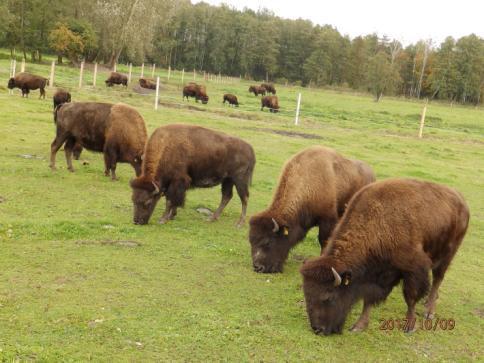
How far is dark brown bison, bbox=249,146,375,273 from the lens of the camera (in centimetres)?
702

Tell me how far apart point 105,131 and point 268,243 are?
6177 mm

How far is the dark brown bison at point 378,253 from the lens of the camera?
17.5 ft

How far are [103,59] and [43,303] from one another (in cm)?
6314

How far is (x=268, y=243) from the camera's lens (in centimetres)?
702

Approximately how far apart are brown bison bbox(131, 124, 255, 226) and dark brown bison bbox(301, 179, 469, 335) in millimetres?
4116

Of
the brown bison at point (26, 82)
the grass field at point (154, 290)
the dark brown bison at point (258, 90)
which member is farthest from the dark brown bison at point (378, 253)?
the dark brown bison at point (258, 90)

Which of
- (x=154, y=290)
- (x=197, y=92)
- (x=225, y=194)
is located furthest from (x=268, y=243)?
(x=197, y=92)

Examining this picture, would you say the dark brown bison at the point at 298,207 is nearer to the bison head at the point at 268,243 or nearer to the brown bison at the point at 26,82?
the bison head at the point at 268,243

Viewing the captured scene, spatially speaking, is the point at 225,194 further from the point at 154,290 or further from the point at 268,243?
the point at 154,290

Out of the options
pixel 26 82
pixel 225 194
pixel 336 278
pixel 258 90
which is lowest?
pixel 225 194

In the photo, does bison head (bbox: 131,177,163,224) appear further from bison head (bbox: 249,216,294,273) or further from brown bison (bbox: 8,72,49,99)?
brown bison (bbox: 8,72,49,99)

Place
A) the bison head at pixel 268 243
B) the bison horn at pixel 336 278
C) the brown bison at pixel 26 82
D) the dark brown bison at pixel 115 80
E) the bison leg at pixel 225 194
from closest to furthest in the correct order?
the bison horn at pixel 336 278, the bison head at pixel 268 243, the bison leg at pixel 225 194, the brown bison at pixel 26 82, the dark brown bison at pixel 115 80

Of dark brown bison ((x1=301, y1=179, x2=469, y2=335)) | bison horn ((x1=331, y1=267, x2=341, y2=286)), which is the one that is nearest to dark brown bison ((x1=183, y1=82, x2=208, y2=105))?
dark brown bison ((x1=301, y1=179, x2=469, y2=335))

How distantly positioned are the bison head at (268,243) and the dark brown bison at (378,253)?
1.42 meters
